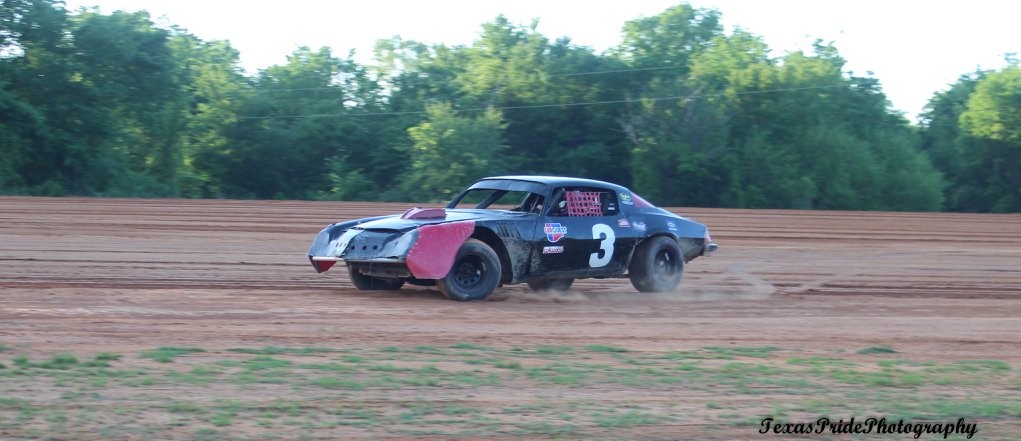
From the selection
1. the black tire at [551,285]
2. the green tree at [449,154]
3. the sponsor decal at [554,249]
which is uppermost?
the green tree at [449,154]

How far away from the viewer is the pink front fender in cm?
1098

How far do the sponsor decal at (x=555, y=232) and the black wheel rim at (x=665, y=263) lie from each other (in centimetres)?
143

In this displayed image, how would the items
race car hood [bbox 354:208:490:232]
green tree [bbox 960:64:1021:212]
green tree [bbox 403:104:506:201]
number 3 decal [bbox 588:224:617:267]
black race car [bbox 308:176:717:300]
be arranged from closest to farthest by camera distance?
black race car [bbox 308:176:717:300] < race car hood [bbox 354:208:490:232] < number 3 decal [bbox 588:224:617:267] < green tree [bbox 403:104:506:201] < green tree [bbox 960:64:1021:212]

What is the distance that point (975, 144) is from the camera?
46.7 meters

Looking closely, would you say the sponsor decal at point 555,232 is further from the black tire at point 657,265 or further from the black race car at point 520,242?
the black tire at point 657,265

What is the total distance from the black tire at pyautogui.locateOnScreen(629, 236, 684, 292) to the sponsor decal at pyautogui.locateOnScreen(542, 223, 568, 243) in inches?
47.5

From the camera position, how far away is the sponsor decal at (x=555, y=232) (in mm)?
12039

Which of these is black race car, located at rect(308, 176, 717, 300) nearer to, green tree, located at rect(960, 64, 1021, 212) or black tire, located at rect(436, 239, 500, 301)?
black tire, located at rect(436, 239, 500, 301)

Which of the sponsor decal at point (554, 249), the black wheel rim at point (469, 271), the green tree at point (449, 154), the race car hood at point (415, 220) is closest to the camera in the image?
the race car hood at point (415, 220)

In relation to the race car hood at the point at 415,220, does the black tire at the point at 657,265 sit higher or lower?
lower

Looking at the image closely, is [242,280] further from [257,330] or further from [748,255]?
[748,255]

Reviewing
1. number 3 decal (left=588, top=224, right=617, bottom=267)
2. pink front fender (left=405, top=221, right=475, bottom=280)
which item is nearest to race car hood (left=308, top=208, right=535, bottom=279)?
pink front fender (left=405, top=221, right=475, bottom=280)

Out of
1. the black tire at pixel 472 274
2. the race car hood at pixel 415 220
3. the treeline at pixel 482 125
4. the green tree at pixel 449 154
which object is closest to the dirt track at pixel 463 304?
the black tire at pixel 472 274

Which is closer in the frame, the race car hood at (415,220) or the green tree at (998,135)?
the race car hood at (415,220)
